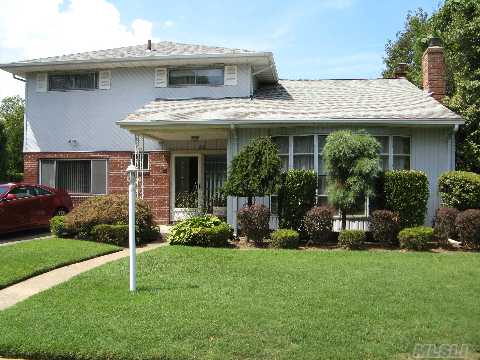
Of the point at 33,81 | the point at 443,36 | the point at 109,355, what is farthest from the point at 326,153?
the point at 443,36

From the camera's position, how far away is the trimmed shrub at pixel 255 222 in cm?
1266

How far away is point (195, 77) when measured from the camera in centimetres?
1809

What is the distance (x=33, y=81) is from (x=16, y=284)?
40.1 ft

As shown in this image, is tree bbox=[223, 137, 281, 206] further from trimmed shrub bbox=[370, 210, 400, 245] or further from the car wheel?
the car wheel

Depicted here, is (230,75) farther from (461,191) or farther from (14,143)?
(14,143)

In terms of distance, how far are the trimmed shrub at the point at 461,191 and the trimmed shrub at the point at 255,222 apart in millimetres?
4886

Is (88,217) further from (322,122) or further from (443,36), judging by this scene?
(443,36)

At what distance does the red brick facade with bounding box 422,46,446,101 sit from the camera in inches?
715

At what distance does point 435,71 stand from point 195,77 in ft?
28.2

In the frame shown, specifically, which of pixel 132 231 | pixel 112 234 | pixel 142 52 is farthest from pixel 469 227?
pixel 142 52

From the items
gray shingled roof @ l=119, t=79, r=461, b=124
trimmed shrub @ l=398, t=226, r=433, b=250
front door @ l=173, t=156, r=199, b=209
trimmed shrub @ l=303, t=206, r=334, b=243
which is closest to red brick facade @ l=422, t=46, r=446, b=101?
gray shingled roof @ l=119, t=79, r=461, b=124

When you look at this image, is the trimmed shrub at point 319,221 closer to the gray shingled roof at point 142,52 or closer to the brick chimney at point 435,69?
the gray shingled roof at point 142,52

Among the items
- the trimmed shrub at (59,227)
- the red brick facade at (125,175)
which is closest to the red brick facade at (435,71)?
the red brick facade at (125,175)

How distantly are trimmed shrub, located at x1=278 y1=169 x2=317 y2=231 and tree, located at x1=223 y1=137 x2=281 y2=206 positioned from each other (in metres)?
0.36
